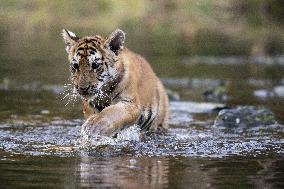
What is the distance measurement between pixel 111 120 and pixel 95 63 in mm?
714

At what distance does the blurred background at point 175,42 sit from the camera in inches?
699

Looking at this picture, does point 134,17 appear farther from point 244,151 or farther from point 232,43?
point 244,151

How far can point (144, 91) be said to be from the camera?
10805 mm

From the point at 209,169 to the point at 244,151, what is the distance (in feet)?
4.23

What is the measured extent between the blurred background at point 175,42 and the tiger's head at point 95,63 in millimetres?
3871

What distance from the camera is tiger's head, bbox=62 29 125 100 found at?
30.4 feet

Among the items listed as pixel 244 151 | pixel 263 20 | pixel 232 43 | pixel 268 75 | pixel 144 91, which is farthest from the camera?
pixel 263 20

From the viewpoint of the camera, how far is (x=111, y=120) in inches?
380

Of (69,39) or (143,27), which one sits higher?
(143,27)

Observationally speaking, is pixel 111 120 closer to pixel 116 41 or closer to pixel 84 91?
pixel 84 91

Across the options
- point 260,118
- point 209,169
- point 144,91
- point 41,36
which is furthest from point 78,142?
point 41,36

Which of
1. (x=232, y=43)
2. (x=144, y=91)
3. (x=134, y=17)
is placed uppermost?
(x=134, y=17)

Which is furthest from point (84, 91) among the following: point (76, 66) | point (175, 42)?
point (175, 42)

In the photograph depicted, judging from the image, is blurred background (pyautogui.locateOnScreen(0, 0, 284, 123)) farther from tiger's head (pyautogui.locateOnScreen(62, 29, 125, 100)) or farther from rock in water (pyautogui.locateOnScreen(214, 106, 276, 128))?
tiger's head (pyautogui.locateOnScreen(62, 29, 125, 100))
